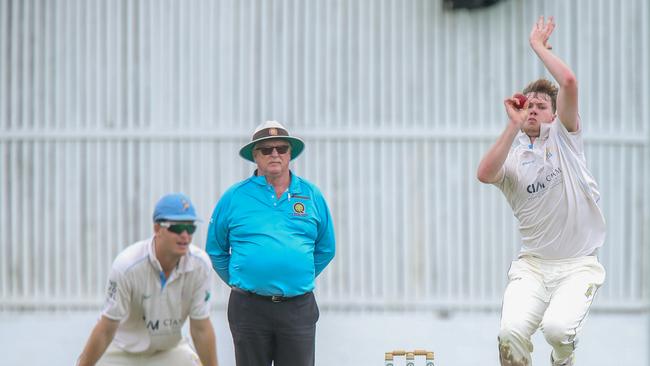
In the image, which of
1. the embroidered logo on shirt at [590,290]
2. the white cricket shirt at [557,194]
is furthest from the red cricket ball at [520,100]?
the embroidered logo on shirt at [590,290]

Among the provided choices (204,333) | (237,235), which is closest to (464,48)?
(237,235)

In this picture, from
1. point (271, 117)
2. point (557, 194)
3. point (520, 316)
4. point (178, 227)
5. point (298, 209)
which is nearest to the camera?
point (178, 227)

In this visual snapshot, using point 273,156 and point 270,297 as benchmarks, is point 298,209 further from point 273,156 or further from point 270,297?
point 270,297

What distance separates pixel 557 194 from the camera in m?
7.64

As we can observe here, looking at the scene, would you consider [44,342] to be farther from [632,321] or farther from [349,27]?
[632,321]

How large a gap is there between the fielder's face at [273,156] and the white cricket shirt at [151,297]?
2.87ft

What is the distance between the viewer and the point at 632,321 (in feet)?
40.6

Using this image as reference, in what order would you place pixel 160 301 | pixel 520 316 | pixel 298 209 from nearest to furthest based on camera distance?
pixel 160 301 < pixel 520 316 < pixel 298 209

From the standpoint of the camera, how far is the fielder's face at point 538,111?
774 cm

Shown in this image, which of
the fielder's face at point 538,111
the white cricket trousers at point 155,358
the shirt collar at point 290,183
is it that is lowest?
the white cricket trousers at point 155,358

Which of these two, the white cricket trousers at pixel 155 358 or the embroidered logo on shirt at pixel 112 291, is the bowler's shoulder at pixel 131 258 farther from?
the white cricket trousers at pixel 155 358

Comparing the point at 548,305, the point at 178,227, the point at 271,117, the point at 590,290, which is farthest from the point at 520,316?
the point at 271,117

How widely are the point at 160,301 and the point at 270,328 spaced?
896 millimetres

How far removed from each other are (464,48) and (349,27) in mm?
1201
